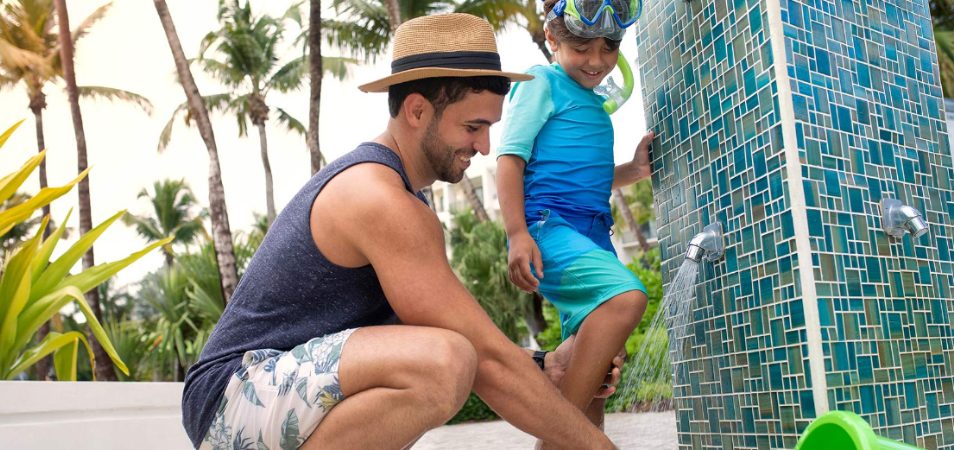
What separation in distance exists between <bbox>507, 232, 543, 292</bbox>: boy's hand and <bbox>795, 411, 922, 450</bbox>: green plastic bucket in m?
1.10

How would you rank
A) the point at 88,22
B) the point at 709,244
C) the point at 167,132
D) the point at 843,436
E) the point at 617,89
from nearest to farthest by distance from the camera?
1. the point at 843,436
2. the point at 709,244
3. the point at 617,89
4. the point at 88,22
5. the point at 167,132

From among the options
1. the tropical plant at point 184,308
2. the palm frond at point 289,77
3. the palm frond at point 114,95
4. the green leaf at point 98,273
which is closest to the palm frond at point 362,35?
the tropical plant at point 184,308

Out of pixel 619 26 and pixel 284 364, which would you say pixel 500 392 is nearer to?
pixel 284 364

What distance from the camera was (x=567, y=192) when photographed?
2449 millimetres

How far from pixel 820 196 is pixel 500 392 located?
812mm

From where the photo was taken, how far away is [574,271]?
90.6 inches

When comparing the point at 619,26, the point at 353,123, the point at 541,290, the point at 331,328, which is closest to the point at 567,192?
the point at 541,290

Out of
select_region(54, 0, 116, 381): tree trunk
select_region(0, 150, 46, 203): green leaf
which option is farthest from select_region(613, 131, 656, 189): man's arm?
select_region(54, 0, 116, 381): tree trunk

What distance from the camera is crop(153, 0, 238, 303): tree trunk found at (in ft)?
50.8

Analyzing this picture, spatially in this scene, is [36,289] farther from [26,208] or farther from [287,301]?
[287,301]

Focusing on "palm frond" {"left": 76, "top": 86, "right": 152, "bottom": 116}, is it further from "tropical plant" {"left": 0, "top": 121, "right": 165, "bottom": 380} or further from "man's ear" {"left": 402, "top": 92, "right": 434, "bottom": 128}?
"man's ear" {"left": 402, "top": 92, "right": 434, "bottom": 128}

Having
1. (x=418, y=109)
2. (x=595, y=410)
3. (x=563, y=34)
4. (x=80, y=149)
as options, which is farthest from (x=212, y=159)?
(x=418, y=109)

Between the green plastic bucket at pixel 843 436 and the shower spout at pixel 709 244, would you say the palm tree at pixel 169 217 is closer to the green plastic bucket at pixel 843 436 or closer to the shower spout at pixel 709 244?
the shower spout at pixel 709 244

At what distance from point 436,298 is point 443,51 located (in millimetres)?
578
